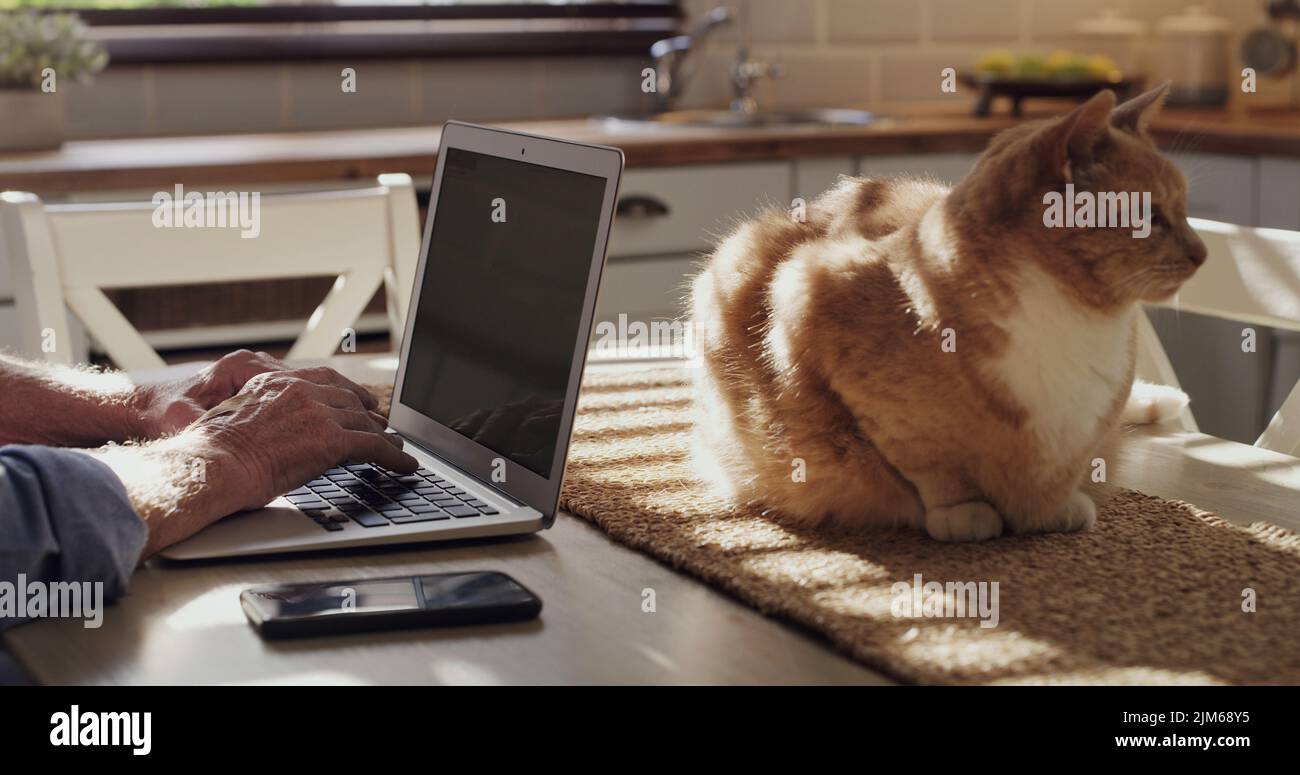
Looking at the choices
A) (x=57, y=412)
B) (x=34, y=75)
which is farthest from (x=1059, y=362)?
(x=34, y=75)

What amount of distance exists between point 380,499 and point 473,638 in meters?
0.24

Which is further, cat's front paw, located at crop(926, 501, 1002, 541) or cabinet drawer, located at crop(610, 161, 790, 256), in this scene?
cabinet drawer, located at crop(610, 161, 790, 256)

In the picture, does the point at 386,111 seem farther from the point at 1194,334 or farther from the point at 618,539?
the point at 618,539

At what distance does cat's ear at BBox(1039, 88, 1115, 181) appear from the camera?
807 millimetres

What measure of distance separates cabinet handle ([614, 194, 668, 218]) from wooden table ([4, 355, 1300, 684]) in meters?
1.61

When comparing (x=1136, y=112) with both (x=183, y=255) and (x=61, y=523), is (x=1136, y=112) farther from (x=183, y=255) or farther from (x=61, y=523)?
(x=183, y=255)

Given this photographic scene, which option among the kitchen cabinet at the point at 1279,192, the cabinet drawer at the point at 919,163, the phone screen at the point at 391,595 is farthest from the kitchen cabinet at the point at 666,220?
the phone screen at the point at 391,595

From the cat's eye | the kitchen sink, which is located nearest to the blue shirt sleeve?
the cat's eye

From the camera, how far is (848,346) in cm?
87

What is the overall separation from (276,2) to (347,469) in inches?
86.7

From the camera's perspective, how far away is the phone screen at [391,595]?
0.74 meters

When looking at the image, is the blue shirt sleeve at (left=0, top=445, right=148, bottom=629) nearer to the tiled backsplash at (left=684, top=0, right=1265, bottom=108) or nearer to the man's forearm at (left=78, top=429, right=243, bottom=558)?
the man's forearm at (left=78, top=429, right=243, bottom=558)

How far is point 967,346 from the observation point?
0.84 m

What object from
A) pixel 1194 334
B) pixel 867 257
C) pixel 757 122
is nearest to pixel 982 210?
pixel 867 257
